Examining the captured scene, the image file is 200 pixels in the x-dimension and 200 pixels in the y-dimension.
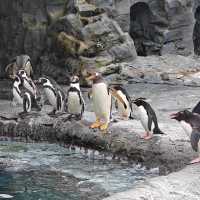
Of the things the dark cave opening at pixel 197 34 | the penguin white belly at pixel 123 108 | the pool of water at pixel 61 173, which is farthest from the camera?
the dark cave opening at pixel 197 34

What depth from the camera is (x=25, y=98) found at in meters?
11.4

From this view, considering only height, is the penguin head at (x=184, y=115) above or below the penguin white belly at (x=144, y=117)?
above

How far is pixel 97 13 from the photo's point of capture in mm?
18078

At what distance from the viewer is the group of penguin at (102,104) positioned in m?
7.64

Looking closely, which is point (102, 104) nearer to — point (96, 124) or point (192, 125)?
point (96, 124)

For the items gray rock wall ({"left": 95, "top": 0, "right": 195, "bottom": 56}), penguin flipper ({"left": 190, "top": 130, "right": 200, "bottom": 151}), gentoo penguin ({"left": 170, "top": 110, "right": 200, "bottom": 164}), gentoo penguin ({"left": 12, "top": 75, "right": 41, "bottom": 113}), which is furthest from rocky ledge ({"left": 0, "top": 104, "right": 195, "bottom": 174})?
gray rock wall ({"left": 95, "top": 0, "right": 195, "bottom": 56})

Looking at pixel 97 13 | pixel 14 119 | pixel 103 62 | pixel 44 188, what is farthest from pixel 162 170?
pixel 97 13

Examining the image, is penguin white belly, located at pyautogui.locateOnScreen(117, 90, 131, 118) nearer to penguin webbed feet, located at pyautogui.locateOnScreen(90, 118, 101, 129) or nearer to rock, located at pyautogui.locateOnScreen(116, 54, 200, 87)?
penguin webbed feet, located at pyautogui.locateOnScreen(90, 118, 101, 129)

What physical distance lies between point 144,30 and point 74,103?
10816 millimetres

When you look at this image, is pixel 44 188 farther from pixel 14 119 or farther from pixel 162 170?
Answer: pixel 14 119

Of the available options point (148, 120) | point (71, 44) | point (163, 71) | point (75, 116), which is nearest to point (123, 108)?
point (75, 116)

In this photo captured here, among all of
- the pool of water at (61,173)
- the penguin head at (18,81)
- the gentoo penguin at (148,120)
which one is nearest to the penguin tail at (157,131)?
the gentoo penguin at (148,120)

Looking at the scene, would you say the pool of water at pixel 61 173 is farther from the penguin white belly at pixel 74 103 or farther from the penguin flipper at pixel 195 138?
the penguin flipper at pixel 195 138

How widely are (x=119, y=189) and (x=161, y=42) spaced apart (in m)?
13.1
